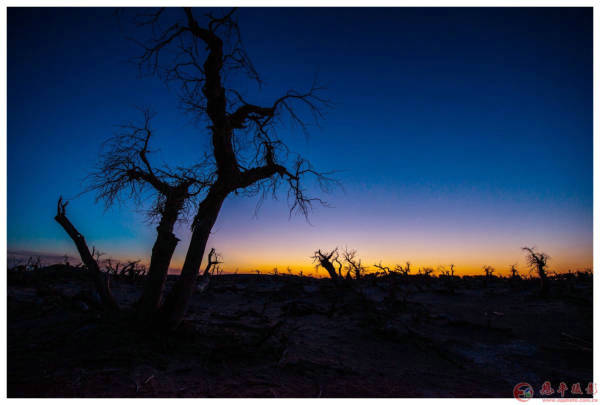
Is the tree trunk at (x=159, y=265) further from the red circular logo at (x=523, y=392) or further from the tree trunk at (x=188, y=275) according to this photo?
the red circular logo at (x=523, y=392)

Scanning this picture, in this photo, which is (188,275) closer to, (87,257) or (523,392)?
(87,257)

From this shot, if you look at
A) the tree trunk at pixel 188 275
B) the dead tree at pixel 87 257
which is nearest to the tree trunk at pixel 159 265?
the tree trunk at pixel 188 275

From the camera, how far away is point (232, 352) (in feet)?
16.5

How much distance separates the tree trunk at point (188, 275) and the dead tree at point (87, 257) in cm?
146

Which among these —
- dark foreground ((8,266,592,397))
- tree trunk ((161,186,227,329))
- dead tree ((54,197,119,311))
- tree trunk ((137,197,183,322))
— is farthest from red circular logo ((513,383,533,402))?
dead tree ((54,197,119,311))

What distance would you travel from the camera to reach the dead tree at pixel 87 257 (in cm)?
590

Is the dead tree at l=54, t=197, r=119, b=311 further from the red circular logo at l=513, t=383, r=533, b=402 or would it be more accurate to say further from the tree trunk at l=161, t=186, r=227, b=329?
the red circular logo at l=513, t=383, r=533, b=402

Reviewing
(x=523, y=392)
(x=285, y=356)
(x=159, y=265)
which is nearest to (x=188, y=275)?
(x=159, y=265)

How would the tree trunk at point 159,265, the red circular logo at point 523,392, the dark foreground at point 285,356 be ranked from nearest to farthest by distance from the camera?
the dark foreground at point 285,356
the red circular logo at point 523,392
the tree trunk at point 159,265

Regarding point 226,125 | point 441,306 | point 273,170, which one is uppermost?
point 226,125

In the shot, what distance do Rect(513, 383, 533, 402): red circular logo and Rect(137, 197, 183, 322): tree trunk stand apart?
6.32m
